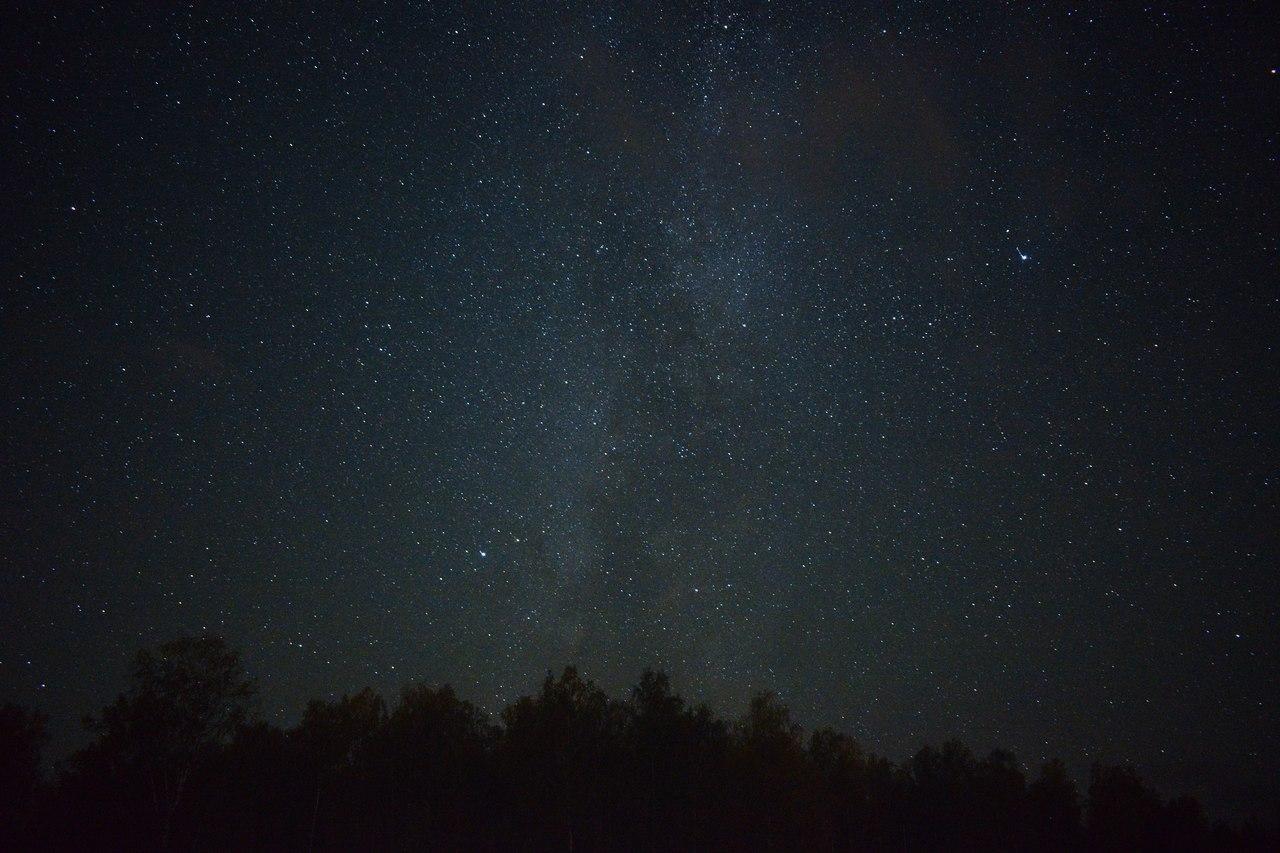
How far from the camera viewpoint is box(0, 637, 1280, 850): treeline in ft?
94.7

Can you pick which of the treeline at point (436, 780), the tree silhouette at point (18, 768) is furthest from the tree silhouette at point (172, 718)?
the tree silhouette at point (18, 768)

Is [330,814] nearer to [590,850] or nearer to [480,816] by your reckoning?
[480,816]

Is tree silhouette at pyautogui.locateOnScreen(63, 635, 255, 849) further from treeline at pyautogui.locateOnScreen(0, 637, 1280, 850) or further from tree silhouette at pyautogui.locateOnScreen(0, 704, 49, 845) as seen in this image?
tree silhouette at pyautogui.locateOnScreen(0, 704, 49, 845)

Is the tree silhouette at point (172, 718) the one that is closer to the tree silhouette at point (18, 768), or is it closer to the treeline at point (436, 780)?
the treeline at point (436, 780)

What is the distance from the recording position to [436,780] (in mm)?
31797

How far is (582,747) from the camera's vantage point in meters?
32.0

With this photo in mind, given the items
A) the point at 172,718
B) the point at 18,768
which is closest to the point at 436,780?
the point at 172,718

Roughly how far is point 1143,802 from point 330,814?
4504 cm

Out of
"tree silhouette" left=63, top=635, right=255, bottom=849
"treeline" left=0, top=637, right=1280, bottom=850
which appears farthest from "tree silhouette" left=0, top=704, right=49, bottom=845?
"tree silhouette" left=63, top=635, right=255, bottom=849

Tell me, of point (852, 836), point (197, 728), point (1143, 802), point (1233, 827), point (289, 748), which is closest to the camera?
point (197, 728)

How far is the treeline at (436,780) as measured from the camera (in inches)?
1136

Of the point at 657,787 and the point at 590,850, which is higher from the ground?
the point at 657,787

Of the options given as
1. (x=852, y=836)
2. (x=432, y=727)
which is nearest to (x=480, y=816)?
(x=432, y=727)

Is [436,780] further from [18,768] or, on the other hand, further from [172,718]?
[18,768]
